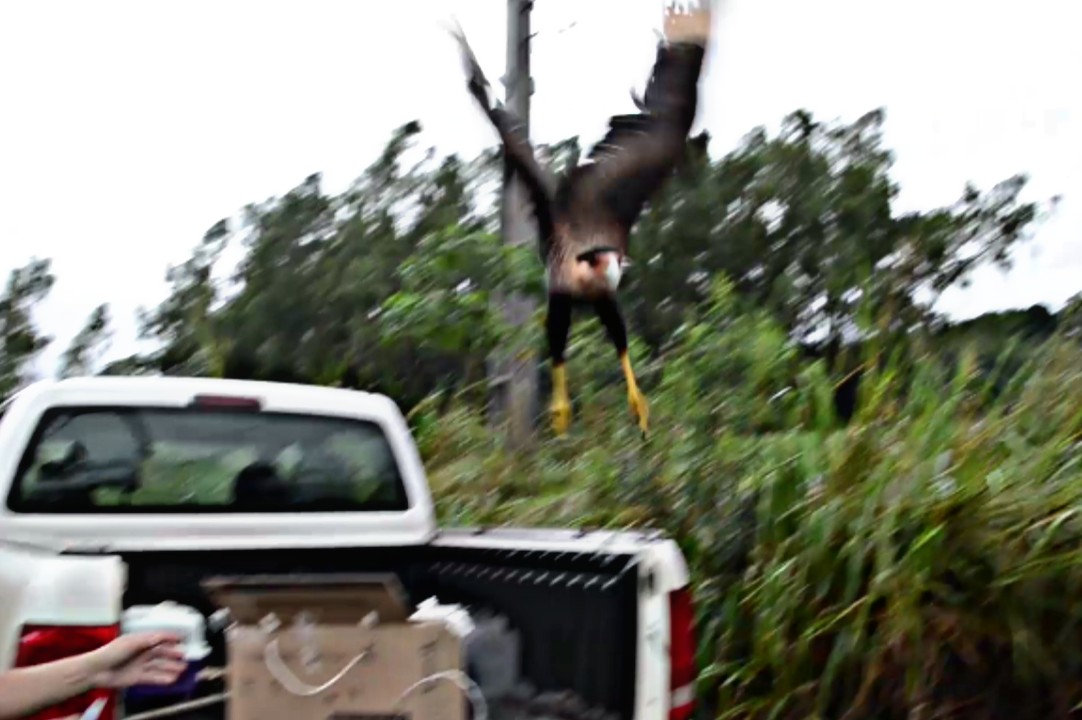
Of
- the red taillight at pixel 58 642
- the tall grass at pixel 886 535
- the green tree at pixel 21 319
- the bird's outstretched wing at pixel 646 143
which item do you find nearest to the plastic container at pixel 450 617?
the red taillight at pixel 58 642

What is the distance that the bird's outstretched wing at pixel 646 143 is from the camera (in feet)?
25.7

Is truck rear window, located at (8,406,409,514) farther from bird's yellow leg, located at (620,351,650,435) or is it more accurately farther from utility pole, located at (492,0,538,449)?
utility pole, located at (492,0,538,449)

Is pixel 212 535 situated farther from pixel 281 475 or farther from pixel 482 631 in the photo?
pixel 482 631

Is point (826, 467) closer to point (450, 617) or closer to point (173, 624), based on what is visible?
point (450, 617)

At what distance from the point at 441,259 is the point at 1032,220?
226 inches

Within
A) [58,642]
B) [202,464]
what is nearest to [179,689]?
[58,642]

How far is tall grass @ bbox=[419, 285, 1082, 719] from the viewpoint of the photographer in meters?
5.35

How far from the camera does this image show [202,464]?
4793mm

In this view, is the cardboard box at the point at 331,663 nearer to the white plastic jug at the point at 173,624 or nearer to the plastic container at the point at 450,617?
the plastic container at the point at 450,617

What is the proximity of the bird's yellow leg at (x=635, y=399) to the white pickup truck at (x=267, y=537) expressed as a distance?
92.4 inches

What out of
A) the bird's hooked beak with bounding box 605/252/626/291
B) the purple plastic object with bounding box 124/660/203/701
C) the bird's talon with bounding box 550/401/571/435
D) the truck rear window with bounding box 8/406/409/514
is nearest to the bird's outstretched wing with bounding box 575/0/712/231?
the bird's hooked beak with bounding box 605/252/626/291

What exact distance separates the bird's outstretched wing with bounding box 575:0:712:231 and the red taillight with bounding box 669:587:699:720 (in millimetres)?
4519

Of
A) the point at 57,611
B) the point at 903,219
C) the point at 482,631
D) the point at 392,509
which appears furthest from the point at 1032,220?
the point at 57,611

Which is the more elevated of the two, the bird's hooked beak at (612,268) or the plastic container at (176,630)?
the bird's hooked beak at (612,268)
